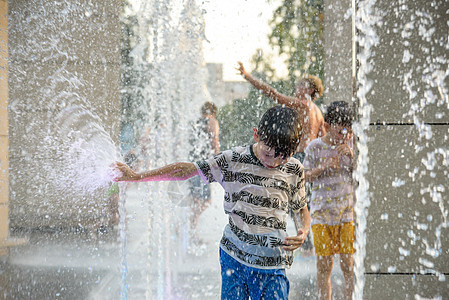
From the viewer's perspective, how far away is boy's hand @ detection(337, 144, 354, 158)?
137 inches

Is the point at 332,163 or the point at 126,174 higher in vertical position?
the point at 126,174

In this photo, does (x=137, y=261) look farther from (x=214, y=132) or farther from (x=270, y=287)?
(x=270, y=287)

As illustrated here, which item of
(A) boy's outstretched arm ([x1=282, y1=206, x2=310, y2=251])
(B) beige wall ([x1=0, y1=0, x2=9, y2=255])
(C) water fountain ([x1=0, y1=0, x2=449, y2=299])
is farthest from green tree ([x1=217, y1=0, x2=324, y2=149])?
(A) boy's outstretched arm ([x1=282, y1=206, x2=310, y2=251])

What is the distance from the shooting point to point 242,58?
17.3 ft

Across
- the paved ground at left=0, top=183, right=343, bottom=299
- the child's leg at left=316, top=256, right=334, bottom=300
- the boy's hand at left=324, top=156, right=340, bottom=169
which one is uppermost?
the boy's hand at left=324, top=156, right=340, bottom=169

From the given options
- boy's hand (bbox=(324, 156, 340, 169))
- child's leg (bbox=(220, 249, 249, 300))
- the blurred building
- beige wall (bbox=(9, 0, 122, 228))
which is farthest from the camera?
beige wall (bbox=(9, 0, 122, 228))

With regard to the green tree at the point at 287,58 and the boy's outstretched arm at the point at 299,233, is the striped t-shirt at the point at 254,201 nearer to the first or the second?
the boy's outstretched arm at the point at 299,233

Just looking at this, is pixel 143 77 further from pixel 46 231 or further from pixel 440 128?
pixel 440 128

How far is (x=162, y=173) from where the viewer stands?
232cm

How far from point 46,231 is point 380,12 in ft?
Result: 15.4

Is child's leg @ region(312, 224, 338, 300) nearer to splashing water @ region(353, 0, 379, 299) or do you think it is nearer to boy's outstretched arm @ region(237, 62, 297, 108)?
splashing water @ region(353, 0, 379, 299)

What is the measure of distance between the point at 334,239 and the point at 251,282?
1386 millimetres

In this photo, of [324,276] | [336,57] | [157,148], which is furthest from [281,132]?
[157,148]

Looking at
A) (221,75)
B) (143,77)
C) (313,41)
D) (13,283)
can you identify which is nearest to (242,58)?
(221,75)
